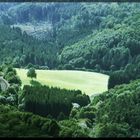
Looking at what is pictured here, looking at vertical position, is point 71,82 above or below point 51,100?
below

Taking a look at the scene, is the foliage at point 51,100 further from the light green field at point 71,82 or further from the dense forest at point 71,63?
the light green field at point 71,82

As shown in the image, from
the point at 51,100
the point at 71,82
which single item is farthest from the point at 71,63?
the point at 51,100

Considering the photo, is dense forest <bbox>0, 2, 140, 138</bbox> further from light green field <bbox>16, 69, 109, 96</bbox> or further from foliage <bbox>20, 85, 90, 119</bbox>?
light green field <bbox>16, 69, 109, 96</bbox>

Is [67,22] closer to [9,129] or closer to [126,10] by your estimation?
[126,10]

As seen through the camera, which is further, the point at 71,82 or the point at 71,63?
the point at 71,63

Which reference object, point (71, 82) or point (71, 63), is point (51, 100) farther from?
point (71, 63)

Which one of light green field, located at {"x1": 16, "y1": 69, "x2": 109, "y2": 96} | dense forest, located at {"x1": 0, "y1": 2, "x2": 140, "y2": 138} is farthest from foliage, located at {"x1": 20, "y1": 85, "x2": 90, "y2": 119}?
light green field, located at {"x1": 16, "y1": 69, "x2": 109, "y2": 96}

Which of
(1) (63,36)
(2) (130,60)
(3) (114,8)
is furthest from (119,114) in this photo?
(3) (114,8)

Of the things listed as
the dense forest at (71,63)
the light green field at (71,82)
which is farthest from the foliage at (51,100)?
the light green field at (71,82)
